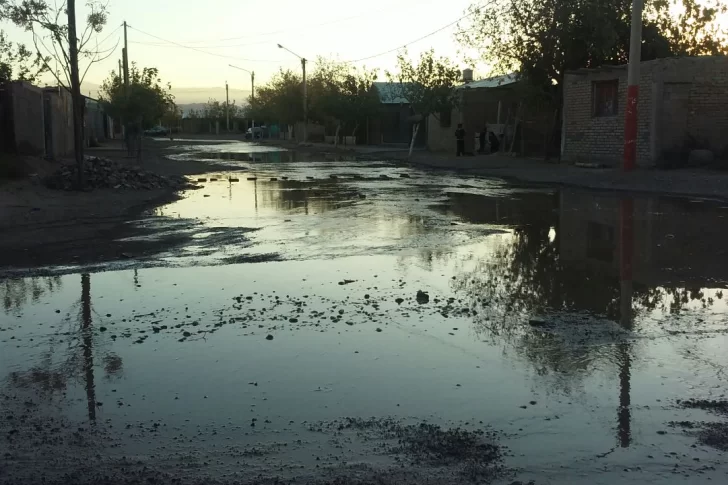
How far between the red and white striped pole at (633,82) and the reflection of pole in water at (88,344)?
18713 millimetres

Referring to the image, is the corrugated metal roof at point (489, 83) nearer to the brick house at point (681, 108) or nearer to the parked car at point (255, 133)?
the brick house at point (681, 108)

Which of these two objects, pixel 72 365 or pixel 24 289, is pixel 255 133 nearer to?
pixel 24 289

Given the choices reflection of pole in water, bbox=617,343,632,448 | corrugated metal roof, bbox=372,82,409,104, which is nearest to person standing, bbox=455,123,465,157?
corrugated metal roof, bbox=372,82,409,104

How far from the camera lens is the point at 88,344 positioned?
646cm

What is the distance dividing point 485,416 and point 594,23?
29.0 m

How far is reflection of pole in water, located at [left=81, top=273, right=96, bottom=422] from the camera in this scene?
→ 16.8ft

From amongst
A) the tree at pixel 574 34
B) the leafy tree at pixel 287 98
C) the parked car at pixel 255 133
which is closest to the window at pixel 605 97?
the tree at pixel 574 34

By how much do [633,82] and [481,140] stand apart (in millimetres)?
20374

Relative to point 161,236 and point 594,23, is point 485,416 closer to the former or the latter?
point 161,236

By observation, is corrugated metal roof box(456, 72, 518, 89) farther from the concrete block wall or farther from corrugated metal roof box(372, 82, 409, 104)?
Answer: the concrete block wall

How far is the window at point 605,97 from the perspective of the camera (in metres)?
29.2

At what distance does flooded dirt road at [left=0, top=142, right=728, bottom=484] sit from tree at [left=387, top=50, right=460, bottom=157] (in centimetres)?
3224

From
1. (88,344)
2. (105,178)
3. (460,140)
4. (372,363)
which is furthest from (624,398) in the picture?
(460,140)

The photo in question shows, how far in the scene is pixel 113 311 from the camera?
7.59 meters
